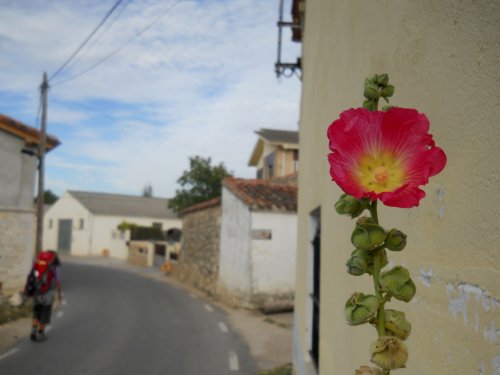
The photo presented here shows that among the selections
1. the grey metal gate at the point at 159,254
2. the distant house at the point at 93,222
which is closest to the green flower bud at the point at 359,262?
the grey metal gate at the point at 159,254

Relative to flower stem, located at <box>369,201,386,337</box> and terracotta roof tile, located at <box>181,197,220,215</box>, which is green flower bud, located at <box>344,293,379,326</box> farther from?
terracotta roof tile, located at <box>181,197,220,215</box>

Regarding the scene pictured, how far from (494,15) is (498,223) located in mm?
549

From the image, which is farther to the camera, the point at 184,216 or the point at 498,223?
Result: the point at 184,216

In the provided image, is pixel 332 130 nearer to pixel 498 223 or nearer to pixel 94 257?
pixel 498 223

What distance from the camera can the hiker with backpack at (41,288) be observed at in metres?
9.23

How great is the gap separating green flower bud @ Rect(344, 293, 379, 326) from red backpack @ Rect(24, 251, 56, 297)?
943 cm

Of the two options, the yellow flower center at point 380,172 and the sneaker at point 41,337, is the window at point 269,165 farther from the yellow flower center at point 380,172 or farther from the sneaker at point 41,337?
the yellow flower center at point 380,172

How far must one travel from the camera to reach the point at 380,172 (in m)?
1.00

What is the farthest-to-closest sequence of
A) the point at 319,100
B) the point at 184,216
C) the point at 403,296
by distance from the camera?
the point at 184,216 → the point at 319,100 → the point at 403,296

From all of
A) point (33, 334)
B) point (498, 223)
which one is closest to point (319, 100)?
point (498, 223)

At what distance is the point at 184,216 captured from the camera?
23.0 meters

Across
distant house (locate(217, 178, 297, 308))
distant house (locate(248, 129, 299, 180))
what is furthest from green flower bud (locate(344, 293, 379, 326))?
distant house (locate(248, 129, 299, 180))

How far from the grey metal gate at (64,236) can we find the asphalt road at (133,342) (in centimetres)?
3044

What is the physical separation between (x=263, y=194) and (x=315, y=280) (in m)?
10.5
